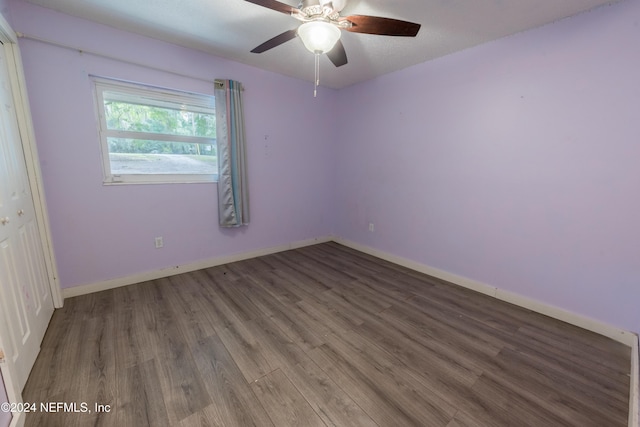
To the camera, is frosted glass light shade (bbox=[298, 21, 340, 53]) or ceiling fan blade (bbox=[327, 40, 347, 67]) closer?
frosted glass light shade (bbox=[298, 21, 340, 53])

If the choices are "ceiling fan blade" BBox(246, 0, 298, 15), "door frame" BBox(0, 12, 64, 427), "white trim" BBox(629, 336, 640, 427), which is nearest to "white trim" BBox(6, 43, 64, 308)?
"door frame" BBox(0, 12, 64, 427)

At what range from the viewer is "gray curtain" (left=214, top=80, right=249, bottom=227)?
290 centimetres

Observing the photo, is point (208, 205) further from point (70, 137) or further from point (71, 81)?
point (71, 81)

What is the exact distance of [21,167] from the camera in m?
1.84

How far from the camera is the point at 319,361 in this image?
166cm

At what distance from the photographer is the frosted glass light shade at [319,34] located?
1.59 meters

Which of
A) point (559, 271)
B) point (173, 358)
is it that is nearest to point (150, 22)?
point (173, 358)

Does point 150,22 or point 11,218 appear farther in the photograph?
point 150,22

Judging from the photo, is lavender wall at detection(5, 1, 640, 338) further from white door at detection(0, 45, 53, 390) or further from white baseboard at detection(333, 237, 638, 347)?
white door at detection(0, 45, 53, 390)

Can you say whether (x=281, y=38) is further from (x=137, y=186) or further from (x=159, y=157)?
(x=137, y=186)

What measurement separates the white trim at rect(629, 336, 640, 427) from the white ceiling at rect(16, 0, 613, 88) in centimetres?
243

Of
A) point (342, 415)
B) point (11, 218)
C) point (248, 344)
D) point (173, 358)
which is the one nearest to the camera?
point (342, 415)

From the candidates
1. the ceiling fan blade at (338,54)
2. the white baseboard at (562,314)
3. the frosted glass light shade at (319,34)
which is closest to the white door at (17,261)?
the frosted glass light shade at (319,34)

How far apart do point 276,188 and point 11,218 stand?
2.42 meters
